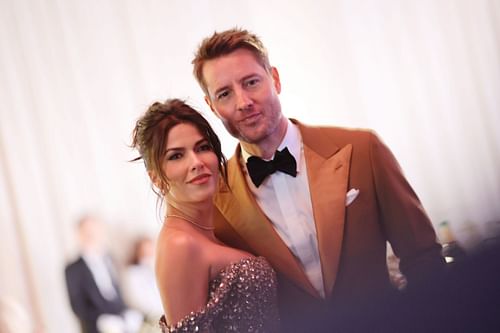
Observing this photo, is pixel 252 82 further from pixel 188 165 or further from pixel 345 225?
pixel 345 225

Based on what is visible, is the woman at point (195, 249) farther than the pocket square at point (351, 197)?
No

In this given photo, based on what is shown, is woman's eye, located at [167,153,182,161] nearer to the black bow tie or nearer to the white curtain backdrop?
the black bow tie

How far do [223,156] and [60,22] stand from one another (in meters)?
0.88

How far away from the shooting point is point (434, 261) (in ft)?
5.84

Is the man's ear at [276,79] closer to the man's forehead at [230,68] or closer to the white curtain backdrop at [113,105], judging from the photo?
the man's forehead at [230,68]

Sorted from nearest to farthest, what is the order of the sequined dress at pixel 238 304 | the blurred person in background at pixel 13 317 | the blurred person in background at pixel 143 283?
1. the sequined dress at pixel 238 304
2. the blurred person in background at pixel 143 283
3. the blurred person in background at pixel 13 317

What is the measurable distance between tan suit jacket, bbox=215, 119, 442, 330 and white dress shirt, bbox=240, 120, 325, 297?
19mm

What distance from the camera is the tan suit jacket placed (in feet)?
5.79

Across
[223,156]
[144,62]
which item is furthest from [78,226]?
[223,156]

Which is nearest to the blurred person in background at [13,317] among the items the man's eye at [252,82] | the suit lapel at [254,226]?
the suit lapel at [254,226]

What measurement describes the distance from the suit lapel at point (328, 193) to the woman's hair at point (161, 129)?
0.28m

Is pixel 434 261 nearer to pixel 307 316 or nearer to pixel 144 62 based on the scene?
pixel 307 316

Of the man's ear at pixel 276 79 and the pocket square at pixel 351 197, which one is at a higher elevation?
the man's ear at pixel 276 79

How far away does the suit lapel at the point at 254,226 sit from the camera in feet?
5.79
